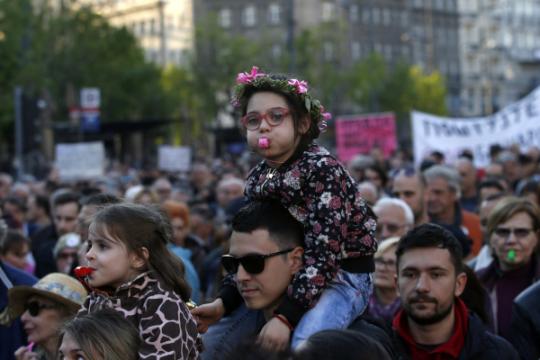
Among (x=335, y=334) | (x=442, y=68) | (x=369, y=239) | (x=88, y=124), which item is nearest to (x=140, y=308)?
(x=369, y=239)

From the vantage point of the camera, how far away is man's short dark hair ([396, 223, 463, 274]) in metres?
5.35

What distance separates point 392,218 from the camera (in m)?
8.15

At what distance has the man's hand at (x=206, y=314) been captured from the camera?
174 inches

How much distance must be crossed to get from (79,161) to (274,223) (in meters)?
16.2

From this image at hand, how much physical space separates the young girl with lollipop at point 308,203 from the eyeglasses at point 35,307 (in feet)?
4.92

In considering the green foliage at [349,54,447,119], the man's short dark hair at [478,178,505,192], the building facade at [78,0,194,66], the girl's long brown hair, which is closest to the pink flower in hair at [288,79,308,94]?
the girl's long brown hair

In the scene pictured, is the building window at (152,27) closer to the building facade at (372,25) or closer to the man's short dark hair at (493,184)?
the building facade at (372,25)

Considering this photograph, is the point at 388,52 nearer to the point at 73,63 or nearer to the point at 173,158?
the point at 73,63

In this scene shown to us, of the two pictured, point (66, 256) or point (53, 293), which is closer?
point (53, 293)

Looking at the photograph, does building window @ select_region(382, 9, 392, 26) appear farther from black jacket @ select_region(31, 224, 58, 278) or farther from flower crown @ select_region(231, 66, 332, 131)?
flower crown @ select_region(231, 66, 332, 131)

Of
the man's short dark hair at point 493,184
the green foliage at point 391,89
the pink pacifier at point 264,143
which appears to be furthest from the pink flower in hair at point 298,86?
the green foliage at point 391,89

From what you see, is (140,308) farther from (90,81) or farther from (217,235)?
(90,81)

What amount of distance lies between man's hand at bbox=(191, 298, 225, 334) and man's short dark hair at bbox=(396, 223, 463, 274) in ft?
4.21

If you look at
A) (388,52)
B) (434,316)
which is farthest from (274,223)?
(388,52)
